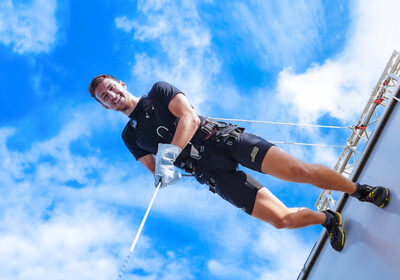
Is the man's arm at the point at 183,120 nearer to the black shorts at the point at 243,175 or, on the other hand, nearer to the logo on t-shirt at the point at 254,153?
the black shorts at the point at 243,175

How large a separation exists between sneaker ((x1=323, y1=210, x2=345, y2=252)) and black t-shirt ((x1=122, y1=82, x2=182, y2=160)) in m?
1.82

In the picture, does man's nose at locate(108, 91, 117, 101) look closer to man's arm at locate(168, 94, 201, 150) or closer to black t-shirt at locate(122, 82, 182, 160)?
black t-shirt at locate(122, 82, 182, 160)

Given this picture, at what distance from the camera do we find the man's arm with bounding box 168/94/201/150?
2980 millimetres

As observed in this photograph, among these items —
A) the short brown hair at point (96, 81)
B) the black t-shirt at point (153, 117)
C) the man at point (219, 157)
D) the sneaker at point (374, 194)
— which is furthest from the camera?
the short brown hair at point (96, 81)

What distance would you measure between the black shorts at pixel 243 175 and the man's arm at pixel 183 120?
35 centimetres

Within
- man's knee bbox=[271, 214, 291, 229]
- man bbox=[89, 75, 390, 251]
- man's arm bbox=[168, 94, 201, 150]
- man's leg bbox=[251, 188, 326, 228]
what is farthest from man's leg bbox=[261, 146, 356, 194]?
man's arm bbox=[168, 94, 201, 150]

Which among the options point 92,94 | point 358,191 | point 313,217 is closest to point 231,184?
point 313,217

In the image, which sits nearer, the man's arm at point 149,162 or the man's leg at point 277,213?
the man's leg at point 277,213

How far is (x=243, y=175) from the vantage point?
10.1ft

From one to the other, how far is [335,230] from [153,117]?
2161 mm

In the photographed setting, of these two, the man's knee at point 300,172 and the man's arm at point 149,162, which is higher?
the man's arm at point 149,162

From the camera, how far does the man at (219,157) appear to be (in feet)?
9.18

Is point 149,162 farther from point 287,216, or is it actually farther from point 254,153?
point 287,216

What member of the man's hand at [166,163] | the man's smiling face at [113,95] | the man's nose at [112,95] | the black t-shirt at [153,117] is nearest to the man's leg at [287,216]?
the man's hand at [166,163]
